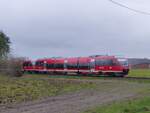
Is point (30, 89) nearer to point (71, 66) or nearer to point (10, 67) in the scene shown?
point (10, 67)

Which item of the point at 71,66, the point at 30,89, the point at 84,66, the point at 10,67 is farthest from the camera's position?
the point at 71,66

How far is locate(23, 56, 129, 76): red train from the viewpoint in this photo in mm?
62688

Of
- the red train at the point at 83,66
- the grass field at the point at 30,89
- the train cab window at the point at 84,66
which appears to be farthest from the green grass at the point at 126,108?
the train cab window at the point at 84,66

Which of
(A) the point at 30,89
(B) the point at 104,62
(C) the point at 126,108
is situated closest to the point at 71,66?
(B) the point at 104,62

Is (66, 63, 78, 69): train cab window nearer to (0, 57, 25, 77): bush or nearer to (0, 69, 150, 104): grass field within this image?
(0, 57, 25, 77): bush

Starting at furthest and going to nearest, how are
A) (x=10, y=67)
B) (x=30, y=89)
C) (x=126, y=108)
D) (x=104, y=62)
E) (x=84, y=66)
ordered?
1. (x=10, y=67)
2. (x=84, y=66)
3. (x=104, y=62)
4. (x=30, y=89)
5. (x=126, y=108)

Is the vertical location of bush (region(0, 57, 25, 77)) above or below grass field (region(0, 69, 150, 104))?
above

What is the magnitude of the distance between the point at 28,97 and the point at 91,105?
581cm

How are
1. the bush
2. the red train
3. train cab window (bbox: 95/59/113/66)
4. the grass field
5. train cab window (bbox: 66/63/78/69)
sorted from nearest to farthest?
the grass field, the red train, train cab window (bbox: 95/59/113/66), the bush, train cab window (bbox: 66/63/78/69)

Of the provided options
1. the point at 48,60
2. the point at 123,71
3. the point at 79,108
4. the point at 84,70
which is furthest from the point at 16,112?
the point at 48,60

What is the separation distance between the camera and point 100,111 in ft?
61.1

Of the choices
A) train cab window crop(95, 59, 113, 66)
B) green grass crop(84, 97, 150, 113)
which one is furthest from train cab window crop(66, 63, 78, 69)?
green grass crop(84, 97, 150, 113)

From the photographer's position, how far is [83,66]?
6988 cm

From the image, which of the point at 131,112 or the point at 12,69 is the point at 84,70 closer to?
the point at 12,69
